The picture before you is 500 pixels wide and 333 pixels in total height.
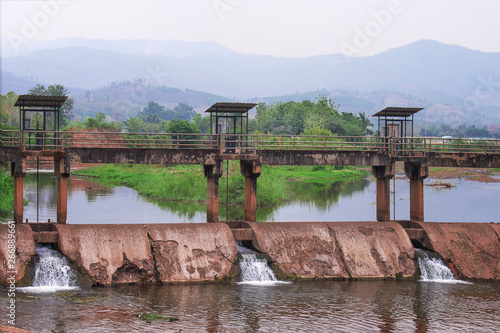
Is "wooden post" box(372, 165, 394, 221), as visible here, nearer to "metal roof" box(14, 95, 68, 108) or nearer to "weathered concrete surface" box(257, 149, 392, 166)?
"weathered concrete surface" box(257, 149, 392, 166)

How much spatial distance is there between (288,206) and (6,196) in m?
23.6

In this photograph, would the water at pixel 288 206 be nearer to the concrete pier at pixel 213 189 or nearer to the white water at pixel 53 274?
the concrete pier at pixel 213 189

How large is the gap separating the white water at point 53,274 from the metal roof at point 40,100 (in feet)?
27.6

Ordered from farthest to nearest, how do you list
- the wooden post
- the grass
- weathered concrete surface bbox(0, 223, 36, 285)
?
the wooden post → weathered concrete surface bbox(0, 223, 36, 285) → the grass

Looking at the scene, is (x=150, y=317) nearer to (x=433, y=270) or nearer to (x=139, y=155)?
(x=139, y=155)

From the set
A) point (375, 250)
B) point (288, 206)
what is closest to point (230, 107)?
point (375, 250)

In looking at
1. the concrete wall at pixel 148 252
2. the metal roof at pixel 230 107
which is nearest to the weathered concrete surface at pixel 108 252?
the concrete wall at pixel 148 252

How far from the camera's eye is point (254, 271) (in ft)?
95.9

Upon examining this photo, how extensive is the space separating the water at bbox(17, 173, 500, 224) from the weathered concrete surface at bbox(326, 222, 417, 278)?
1614cm

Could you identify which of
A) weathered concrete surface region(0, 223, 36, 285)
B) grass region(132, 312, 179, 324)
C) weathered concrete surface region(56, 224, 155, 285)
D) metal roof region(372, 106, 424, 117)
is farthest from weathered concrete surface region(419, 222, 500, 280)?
weathered concrete surface region(0, 223, 36, 285)

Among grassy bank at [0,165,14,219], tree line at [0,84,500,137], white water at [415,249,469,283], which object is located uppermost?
tree line at [0,84,500,137]

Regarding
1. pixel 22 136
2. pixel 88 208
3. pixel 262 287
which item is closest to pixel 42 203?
pixel 88 208

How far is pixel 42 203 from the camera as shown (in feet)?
→ 172

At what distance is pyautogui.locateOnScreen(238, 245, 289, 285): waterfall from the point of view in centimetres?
2891
